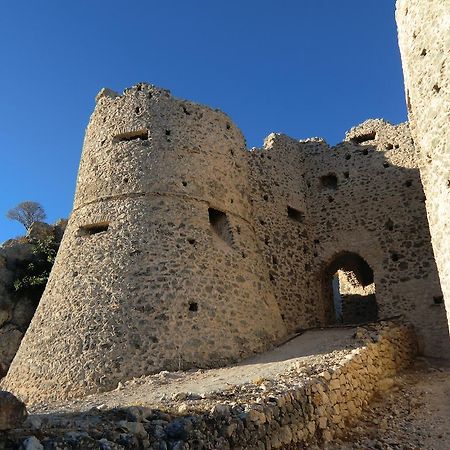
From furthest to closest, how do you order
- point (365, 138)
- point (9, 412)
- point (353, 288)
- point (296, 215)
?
point (353, 288), point (365, 138), point (296, 215), point (9, 412)

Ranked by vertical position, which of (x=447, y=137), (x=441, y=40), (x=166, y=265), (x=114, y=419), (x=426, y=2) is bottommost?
(x=114, y=419)

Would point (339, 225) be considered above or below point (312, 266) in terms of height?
above

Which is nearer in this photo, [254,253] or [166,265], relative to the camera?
[166,265]

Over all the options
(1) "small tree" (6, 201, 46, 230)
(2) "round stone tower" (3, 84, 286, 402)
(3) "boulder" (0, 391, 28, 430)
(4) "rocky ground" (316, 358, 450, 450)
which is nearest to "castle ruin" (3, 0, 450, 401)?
(2) "round stone tower" (3, 84, 286, 402)

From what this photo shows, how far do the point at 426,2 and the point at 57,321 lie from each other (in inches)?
334

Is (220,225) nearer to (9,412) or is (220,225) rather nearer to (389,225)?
(389,225)

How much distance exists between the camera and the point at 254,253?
38.5 ft

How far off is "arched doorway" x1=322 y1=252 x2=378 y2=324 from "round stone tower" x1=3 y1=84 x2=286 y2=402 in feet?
13.8

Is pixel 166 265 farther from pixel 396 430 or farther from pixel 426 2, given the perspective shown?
pixel 426 2

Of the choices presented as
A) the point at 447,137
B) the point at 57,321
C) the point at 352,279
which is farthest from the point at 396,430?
the point at 352,279

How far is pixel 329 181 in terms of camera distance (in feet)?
51.6

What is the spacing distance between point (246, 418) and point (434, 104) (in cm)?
455

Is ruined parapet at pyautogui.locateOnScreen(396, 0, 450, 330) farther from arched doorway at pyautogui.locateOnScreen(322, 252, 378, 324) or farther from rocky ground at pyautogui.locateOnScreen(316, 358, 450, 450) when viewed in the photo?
arched doorway at pyautogui.locateOnScreen(322, 252, 378, 324)

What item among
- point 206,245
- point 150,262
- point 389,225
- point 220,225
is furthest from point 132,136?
point 389,225
